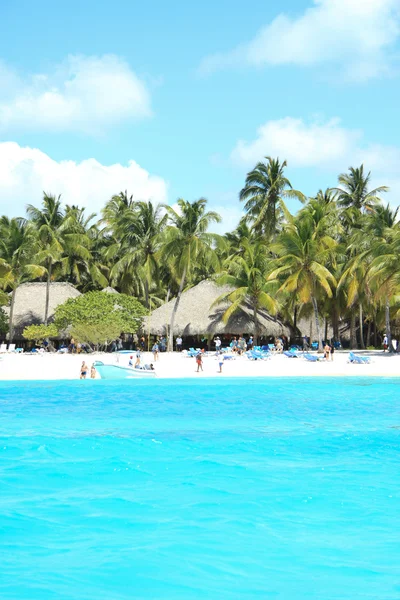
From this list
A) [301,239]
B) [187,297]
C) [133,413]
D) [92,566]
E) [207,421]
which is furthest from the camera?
[187,297]

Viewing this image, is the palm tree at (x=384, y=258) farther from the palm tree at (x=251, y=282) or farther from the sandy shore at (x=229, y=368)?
the palm tree at (x=251, y=282)

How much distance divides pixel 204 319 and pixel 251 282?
3.87 meters

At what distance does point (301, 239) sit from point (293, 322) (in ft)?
34.9

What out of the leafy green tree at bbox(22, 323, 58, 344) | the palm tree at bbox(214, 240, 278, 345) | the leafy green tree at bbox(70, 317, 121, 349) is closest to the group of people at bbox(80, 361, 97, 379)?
the leafy green tree at bbox(70, 317, 121, 349)

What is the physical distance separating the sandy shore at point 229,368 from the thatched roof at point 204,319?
23.5 ft

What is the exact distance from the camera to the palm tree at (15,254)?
34625 mm

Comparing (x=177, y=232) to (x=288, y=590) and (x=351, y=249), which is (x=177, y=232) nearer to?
(x=351, y=249)

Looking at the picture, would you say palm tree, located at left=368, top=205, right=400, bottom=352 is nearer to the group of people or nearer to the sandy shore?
the sandy shore

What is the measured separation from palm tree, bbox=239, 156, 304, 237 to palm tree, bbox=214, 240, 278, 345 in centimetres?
515

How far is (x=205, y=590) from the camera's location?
17.5 ft

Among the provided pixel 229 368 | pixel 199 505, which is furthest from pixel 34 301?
pixel 199 505

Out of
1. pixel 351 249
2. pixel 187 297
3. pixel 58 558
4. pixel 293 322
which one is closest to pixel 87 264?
pixel 187 297

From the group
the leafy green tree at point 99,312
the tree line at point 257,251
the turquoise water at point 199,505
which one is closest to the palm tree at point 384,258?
the tree line at point 257,251

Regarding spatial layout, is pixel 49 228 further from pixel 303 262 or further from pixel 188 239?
pixel 303 262
